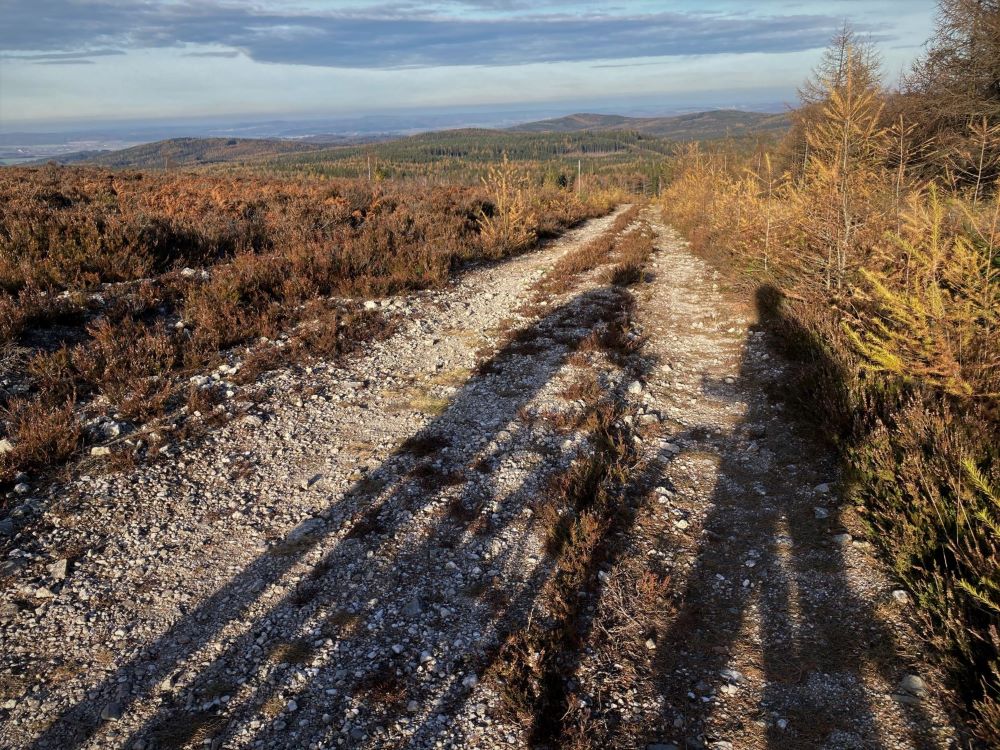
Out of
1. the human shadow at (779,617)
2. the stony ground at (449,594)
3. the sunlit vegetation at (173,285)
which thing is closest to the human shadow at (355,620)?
the stony ground at (449,594)

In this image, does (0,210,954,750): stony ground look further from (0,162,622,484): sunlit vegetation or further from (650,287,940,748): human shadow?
(0,162,622,484): sunlit vegetation

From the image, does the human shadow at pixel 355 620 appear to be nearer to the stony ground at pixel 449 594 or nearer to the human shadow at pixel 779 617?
the stony ground at pixel 449 594

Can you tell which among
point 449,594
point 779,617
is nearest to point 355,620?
point 449,594

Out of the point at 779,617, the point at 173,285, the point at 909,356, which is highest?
the point at 173,285

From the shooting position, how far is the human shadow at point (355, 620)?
3002mm

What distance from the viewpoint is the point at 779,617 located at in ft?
12.0

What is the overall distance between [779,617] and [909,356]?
3508mm

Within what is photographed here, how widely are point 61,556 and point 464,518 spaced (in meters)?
2.97

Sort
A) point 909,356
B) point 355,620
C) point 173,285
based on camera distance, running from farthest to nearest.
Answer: point 173,285, point 909,356, point 355,620

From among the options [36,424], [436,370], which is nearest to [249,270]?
[436,370]

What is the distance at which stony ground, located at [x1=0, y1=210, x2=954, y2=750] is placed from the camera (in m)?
2.99

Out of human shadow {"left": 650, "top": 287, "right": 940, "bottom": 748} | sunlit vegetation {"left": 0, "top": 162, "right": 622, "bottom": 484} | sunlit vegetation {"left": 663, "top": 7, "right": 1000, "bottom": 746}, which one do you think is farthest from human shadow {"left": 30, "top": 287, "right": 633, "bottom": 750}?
sunlit vegetation {"left": 0, "top": 162, "right": 622, "bottom": 484}

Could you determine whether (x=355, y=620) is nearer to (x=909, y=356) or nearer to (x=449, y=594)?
(x=449, y=594)

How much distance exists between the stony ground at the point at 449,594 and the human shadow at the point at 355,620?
2cm
